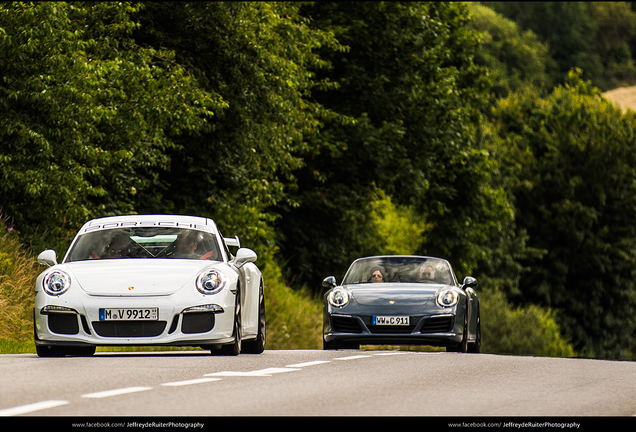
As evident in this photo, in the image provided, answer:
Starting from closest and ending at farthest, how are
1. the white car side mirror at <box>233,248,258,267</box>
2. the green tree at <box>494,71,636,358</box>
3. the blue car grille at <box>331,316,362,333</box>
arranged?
1. the white car side mirror at <box>233,248,258,267</box>
2. the blue car grille at <box>331,316,362,333</box>
3. the green tree at <box>494,71,636,358</box>

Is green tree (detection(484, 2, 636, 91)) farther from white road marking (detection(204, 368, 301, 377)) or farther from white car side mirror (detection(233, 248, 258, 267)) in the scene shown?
white road marking (detection(204, 368, 301, 377))

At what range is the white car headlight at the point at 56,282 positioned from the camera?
42.1ft

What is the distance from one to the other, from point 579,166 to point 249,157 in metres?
33.8

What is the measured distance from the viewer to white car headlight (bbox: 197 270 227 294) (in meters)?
13.0

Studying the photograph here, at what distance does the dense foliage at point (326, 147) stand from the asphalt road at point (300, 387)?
7171 millimetres

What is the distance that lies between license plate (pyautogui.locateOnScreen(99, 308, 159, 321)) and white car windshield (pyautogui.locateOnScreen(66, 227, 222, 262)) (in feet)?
4.21

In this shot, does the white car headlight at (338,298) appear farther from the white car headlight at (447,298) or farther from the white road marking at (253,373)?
the white road marking at (253,373)

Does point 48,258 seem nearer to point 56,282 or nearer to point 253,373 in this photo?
point 56,282

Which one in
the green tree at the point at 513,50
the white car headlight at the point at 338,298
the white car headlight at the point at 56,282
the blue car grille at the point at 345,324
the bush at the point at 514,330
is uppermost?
the green tree at the point at 513,50

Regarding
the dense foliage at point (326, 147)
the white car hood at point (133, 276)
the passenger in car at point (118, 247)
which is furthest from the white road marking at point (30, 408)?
the dense foliage at point (326, 147)

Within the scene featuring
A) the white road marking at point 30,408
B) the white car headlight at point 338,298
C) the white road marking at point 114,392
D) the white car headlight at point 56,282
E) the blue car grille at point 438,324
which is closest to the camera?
the white road marking at point 30,408

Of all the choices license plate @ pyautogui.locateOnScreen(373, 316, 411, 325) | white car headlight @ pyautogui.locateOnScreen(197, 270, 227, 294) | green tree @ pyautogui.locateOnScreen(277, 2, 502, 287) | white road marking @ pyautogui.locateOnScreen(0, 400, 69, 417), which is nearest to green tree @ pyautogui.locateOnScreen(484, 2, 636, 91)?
green tree @ pyautogui.locateOnScreen(277, 2, 502, 287)

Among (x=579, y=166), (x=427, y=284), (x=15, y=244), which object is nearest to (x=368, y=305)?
(x=427, y=284)

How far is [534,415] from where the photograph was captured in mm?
8391
